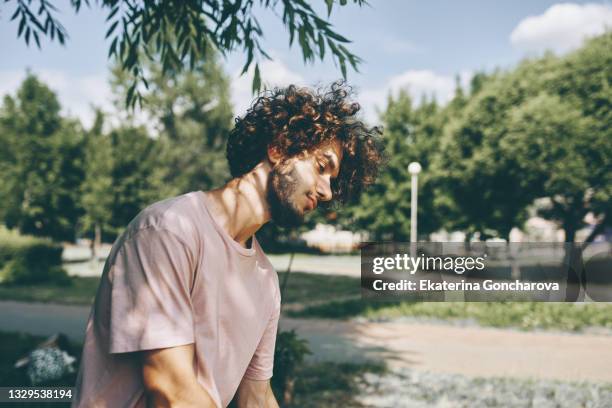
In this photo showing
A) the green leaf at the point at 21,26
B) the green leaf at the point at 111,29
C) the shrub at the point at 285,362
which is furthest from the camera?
the shrub at the point at 285,362

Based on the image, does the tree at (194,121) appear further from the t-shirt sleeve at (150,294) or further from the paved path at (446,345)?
the t-shirt sleeve at (150,294)

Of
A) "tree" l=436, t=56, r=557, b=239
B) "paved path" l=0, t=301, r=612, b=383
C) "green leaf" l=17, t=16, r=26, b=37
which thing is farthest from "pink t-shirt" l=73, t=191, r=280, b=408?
"tree" l=436, t=56, r=557, b=239

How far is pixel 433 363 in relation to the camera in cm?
745

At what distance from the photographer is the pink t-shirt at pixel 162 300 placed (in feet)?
3.84

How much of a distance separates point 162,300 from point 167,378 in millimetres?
176

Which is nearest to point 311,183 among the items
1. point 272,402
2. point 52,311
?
point 272,402

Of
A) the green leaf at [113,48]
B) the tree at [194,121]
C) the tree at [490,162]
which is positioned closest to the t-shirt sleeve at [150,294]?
the green leaf at [113,48]

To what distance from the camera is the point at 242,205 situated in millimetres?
1463

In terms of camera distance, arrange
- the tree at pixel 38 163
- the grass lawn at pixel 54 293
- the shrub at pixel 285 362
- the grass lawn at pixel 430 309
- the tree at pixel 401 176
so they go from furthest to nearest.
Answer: the tree at pixel 401 176 → the tree at pixel 38 163 → the grass lawn at pixel 54 293 → the grass lawn at pixel 430 309 → the shrub at pixel 285 362

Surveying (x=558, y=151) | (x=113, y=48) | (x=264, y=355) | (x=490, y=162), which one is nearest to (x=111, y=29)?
(x=113, y=48)

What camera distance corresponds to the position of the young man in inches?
46.3

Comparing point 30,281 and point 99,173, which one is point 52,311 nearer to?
point 30,281

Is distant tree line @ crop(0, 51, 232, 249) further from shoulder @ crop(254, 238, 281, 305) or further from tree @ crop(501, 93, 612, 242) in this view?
shoulder @ crop(254, 238, 281, 305)

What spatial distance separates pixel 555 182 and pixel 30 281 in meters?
16.8
